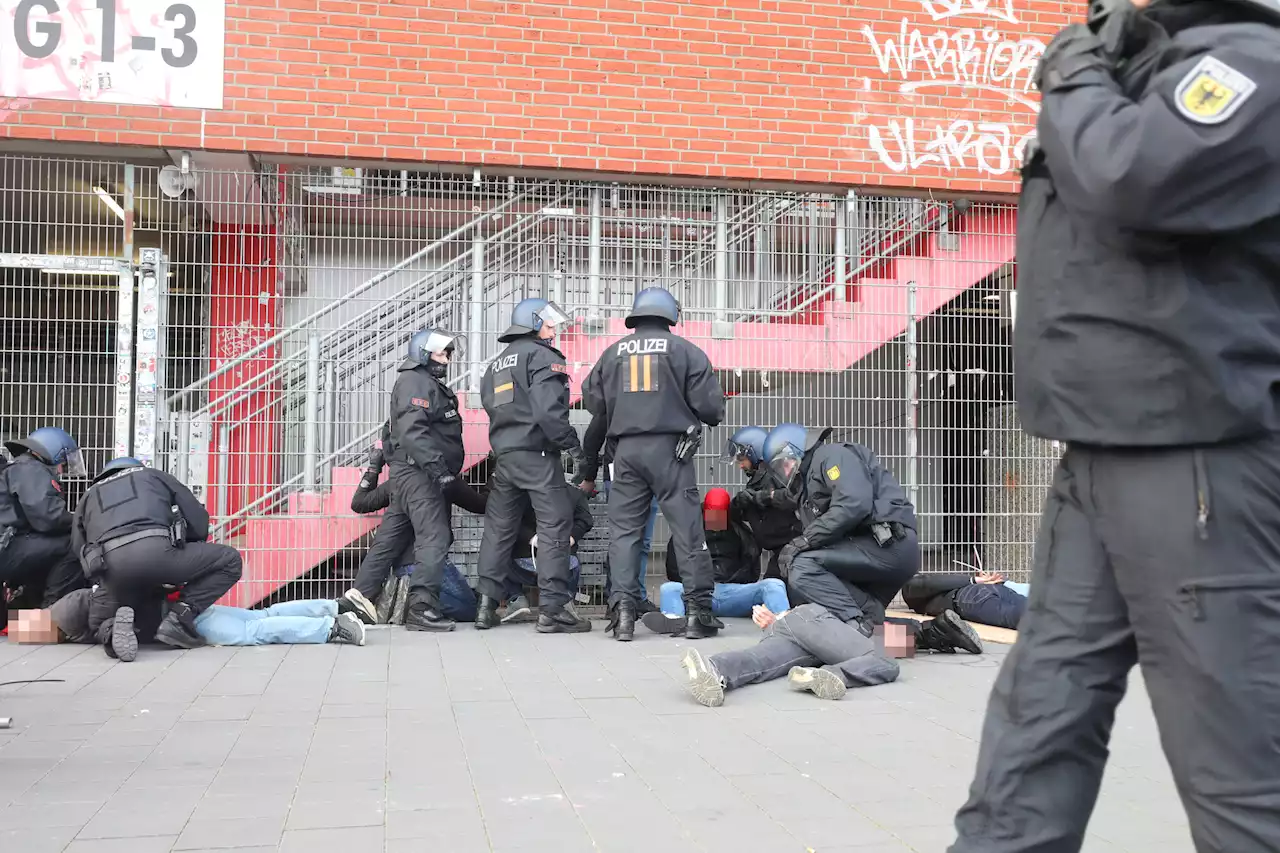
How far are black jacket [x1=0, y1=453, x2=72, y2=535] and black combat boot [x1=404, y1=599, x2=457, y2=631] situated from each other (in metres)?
2.49

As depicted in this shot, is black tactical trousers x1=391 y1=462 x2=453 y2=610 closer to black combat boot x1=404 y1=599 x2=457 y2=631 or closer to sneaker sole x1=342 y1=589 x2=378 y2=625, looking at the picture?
black combat boot x1=404 y1=599 x2=457 y2=631

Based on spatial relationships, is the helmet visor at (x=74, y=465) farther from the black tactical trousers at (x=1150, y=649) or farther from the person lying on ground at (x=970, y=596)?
the black tactical trousers at (x=1150, y=649)

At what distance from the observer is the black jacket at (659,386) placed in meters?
7.25

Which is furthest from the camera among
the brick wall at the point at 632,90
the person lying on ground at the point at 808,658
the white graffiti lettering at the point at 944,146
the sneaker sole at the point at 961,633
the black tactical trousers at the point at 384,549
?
the white graffiti lettering at the point at 944,146

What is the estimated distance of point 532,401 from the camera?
755cm

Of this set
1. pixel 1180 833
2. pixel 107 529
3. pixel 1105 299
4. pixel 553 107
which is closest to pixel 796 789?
pixel 1180 833

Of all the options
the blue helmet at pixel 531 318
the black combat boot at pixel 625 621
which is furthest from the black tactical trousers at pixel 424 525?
the black combat boot at pixel 625 621

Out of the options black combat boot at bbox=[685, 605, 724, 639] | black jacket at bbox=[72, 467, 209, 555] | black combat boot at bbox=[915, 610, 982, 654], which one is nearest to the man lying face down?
black jacket at bbox=[72, 467, 209, 555]

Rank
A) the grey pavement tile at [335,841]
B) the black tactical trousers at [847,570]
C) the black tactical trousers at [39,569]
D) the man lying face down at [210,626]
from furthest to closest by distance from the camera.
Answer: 1. the black tactical trousers at [39,569]
2. the man lying face down at [210,626]
3. the black tactical trousers at [847,570]
4. the grey pavement tile at [335,841]

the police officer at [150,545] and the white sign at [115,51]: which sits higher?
the white sign at [115,51]

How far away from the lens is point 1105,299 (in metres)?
1.90

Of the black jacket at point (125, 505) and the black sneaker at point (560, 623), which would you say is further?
the black sneaker at point (560, 623)

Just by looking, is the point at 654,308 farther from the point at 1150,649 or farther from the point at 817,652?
the point at 1150,649

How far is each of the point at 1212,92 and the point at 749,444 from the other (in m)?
6.68
